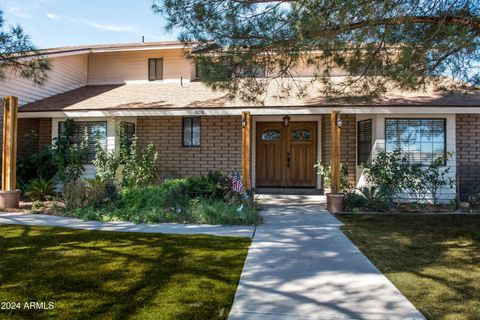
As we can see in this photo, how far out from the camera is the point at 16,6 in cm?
679

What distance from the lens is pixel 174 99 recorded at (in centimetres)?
1270

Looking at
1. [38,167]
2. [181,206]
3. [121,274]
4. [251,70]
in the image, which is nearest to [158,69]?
[38,167]

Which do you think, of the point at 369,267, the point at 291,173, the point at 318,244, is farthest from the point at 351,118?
the point at 369,267

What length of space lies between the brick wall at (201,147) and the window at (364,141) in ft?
12.5

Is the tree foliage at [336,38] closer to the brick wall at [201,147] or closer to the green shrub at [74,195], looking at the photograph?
the green shrub at [74,195]

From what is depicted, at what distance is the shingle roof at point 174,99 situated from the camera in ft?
36.4

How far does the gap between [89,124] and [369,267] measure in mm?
10980

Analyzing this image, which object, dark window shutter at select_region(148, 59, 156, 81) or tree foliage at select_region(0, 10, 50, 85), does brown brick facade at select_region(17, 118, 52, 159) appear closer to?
dark window shutter at select_region(148, 59, 156, 81)

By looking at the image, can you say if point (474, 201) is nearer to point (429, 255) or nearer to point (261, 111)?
point (429, 255)

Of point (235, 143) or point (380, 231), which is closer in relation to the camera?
point (380, 231)

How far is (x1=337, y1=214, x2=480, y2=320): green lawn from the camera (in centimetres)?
393

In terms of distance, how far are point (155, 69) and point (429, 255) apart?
12.4 metres

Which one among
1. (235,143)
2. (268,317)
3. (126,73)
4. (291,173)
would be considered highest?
(126,73)

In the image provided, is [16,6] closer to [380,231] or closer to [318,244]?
[318,244]
